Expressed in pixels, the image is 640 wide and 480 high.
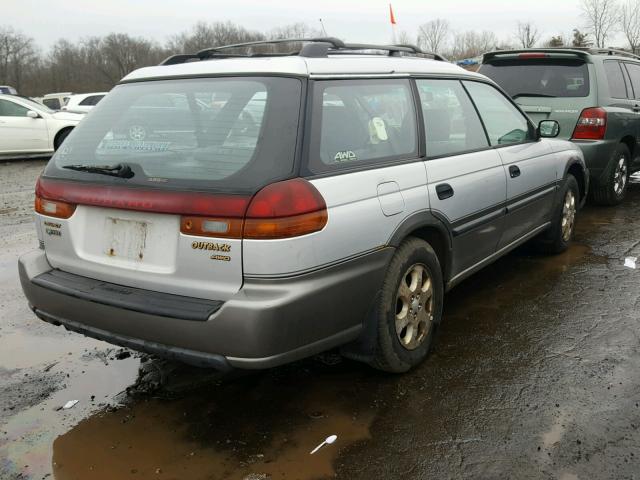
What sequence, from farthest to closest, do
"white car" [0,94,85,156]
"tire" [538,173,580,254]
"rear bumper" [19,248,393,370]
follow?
"white car" [0,94,85,156], "tire" [538,173,580,254], "rear bumper" [19,248,393,370]

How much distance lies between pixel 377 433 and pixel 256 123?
1.55 m

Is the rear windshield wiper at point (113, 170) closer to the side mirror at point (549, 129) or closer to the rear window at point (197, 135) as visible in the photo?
the rear window at point (197, 135)

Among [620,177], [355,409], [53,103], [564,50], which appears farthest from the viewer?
[53,103]

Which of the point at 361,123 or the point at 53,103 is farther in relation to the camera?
the point at 53,103

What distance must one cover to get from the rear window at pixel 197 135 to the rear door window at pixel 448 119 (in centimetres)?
109

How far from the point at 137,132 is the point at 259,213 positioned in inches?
36.7

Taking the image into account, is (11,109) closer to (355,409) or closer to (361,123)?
(361,123)

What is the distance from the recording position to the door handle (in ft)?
11.2

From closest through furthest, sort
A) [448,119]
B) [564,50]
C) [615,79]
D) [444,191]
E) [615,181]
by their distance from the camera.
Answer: [444,191] < [448,119] < [564,50] < [615,79] < [615,181]

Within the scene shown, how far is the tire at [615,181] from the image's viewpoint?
720cm

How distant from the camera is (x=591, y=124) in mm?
6746

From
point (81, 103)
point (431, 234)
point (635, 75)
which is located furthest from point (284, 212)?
point (81, 103)

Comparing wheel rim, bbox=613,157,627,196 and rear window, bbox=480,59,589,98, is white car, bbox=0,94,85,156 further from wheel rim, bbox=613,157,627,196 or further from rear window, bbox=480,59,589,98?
wheel rim, bbox=613,157,627,196

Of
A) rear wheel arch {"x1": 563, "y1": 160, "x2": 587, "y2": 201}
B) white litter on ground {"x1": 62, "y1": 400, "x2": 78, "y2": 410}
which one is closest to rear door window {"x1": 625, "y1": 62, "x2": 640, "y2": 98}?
rear wheel arch {"x1": 563, "y1": 160, "x2": 587, "y2": 201}
